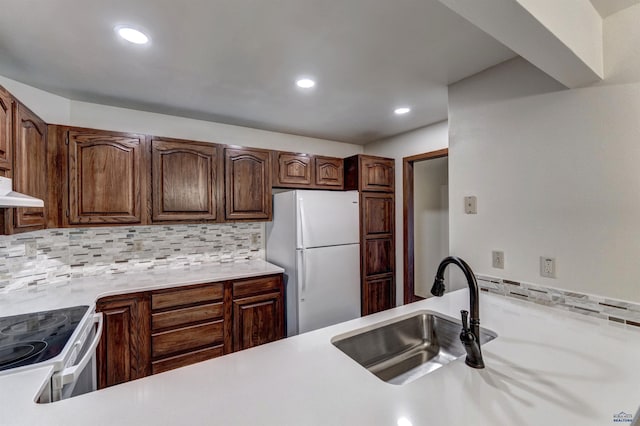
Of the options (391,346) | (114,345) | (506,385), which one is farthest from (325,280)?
(506,385)

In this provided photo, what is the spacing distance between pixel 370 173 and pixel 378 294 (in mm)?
1395

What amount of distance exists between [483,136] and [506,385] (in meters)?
1.51

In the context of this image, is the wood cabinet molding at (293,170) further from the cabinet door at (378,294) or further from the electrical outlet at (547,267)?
the electrical outlet at (547,267)

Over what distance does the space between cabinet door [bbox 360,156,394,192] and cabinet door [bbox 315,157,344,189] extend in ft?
0.93

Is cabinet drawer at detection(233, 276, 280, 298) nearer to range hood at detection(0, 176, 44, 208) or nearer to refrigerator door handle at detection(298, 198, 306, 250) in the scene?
refrigerator door handle at detection(298, 198, 306, 250)

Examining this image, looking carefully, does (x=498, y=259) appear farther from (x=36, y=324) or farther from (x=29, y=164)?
(x=29, y=164)

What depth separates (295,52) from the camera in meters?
1.62

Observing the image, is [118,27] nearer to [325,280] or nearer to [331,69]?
[331,69]

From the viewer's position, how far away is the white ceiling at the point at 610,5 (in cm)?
126

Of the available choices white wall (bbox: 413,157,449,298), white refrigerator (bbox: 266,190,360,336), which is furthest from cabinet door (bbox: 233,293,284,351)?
white wall (bbox: 413,157,449,298)

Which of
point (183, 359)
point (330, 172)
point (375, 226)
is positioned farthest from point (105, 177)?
point (375, 226)

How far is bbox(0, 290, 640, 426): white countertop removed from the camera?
71 cm

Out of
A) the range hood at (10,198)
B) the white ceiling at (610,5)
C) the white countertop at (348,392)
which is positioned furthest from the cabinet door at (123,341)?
the white ceiling at (610,5)

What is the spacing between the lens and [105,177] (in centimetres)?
213
